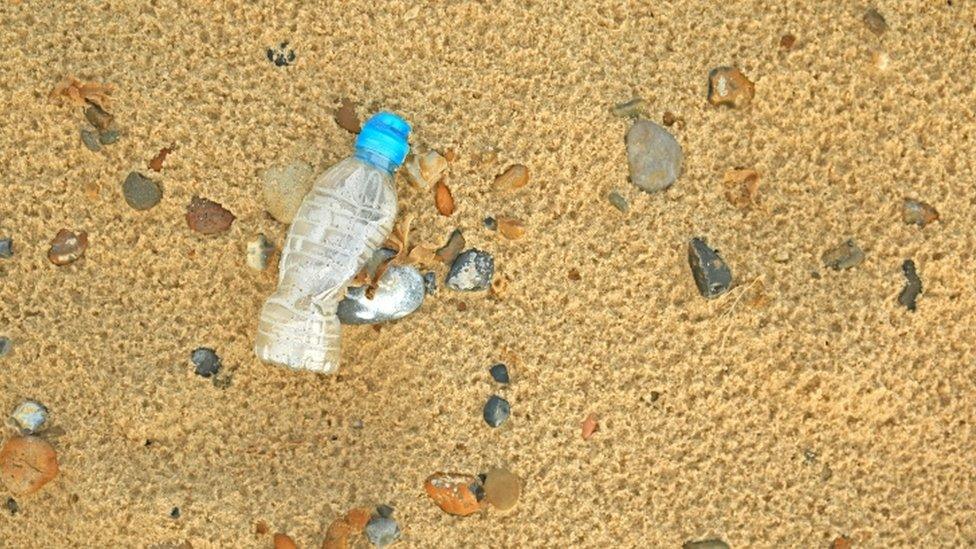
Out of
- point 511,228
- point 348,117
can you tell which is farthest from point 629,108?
point 348,117

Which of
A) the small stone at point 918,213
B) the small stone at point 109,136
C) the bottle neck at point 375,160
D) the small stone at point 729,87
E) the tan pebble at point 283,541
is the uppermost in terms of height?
the small stone at point 729,87

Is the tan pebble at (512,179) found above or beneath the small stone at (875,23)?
beneath

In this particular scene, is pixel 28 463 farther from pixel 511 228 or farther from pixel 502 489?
pixel 511 228

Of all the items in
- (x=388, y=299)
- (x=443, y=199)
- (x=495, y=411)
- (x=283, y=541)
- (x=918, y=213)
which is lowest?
(x=283, y=541)

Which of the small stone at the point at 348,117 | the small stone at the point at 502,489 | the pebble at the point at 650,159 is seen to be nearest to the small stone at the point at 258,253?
the small stone at the point at 348,117

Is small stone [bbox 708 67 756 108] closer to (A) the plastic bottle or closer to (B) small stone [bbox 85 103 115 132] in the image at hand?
(A) the plastic bottle

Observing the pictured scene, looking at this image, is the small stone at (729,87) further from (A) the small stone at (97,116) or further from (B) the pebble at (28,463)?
(B) the pebble at (28,463)

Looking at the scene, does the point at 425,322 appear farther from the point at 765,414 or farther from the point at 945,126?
the point at 945,126

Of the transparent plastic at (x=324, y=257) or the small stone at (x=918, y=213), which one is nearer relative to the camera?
the transparent plastic at (x=324, y=257)
